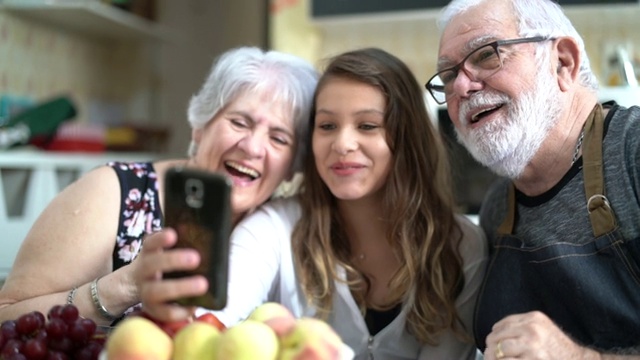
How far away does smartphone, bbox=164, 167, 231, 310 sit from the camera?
0.55m

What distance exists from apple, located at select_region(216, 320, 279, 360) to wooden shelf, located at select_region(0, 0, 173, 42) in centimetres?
197

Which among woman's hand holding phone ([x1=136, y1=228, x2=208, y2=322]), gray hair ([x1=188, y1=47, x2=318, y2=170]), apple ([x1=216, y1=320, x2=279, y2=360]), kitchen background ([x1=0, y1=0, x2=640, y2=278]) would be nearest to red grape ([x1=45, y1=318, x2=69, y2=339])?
woman's hand holding phone ([x1=136, y1=228, x2=208, y2=322])

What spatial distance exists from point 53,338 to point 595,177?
0.82 metres

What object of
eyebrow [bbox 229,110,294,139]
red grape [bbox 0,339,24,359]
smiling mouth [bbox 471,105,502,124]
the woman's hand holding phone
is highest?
smiling mouth [bbox 471,105,502,124]

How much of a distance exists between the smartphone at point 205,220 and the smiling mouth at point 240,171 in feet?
2.15

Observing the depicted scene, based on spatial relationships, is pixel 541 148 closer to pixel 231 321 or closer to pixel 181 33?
pixel 231 321

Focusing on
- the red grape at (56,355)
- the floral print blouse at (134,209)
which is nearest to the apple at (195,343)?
the red grape at (56,355)

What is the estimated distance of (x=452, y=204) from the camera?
1329mm

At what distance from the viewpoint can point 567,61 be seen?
1.07 meters

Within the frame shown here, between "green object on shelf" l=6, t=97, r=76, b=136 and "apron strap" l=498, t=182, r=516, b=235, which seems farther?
"green object on shelf" l=6, t=97, r=76, b=136

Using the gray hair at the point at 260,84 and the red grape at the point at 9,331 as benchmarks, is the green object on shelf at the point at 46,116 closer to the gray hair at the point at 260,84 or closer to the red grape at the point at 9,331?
the gray hair at the point at 260,84

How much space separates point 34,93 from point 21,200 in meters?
0.62

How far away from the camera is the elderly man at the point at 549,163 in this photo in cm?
94

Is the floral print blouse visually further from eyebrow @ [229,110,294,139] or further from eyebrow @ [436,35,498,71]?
eyebrow @ [436,35,498,71]
